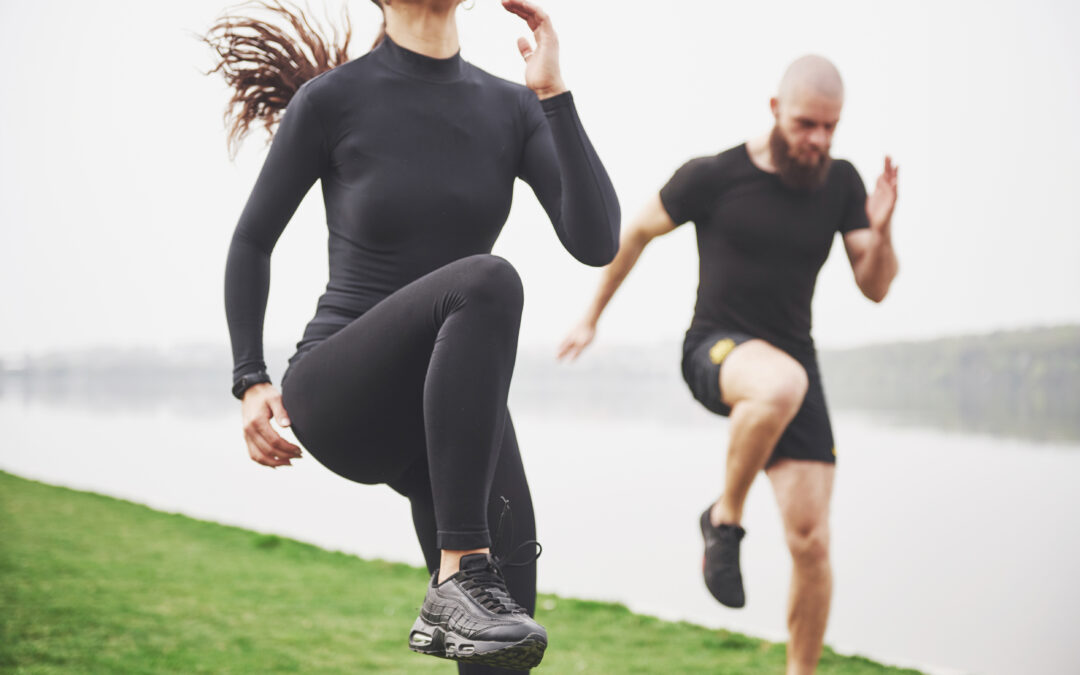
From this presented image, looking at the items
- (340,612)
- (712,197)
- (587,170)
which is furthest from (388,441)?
(340,612)

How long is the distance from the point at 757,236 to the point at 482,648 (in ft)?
5.64

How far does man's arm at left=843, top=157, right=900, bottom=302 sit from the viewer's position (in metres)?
2.64

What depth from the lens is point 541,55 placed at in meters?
1.49

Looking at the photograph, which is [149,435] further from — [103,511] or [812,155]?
[812,155]

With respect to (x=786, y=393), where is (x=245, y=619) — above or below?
below

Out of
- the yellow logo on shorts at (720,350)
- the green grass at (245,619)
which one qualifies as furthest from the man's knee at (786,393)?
the green grass at (245,619)

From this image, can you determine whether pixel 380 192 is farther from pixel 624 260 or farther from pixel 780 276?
pixel 780 276

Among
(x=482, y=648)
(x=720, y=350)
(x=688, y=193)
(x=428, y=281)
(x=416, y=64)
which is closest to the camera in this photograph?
(x=482, y=648)

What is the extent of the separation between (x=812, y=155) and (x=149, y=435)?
2563 cm

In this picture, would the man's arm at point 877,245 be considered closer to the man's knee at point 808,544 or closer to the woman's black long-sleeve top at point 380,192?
the man's knee at point 808,544

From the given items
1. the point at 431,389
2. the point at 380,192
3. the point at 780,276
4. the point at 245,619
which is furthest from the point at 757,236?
the point at 245,619

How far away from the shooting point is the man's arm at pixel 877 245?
2639 mm

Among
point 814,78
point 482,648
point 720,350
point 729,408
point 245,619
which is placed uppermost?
point 814,78

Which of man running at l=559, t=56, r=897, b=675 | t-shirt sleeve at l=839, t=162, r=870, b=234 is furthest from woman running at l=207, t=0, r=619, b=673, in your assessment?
t-shirt sleeve at l=839, t=162, r=870, b=234
